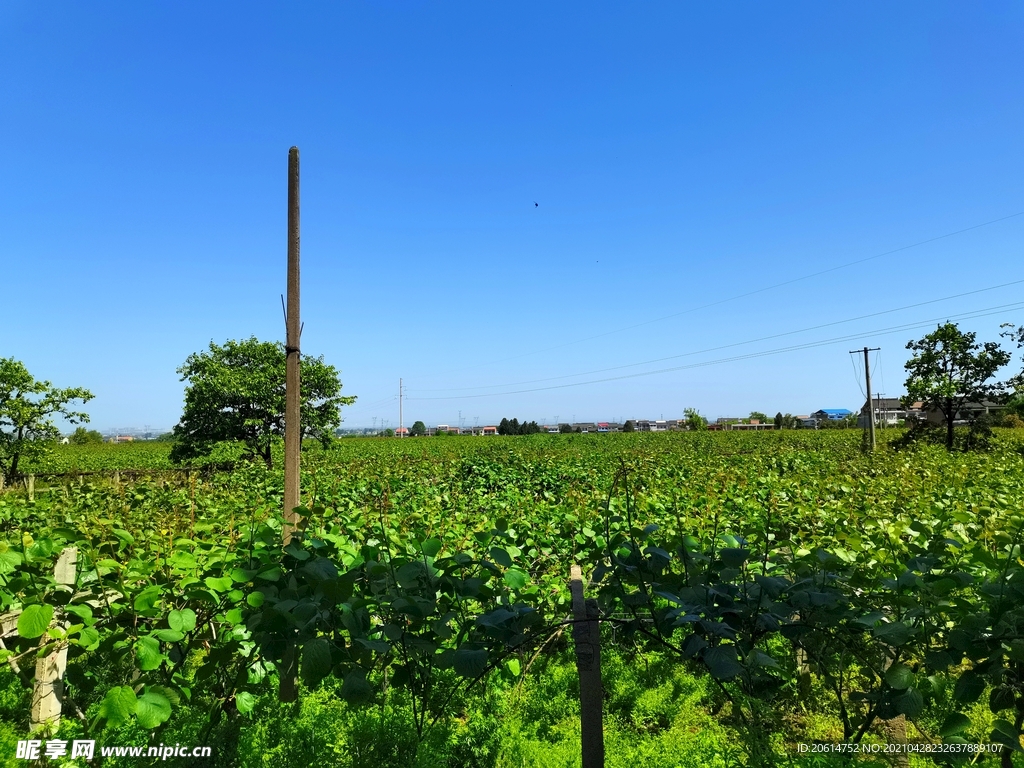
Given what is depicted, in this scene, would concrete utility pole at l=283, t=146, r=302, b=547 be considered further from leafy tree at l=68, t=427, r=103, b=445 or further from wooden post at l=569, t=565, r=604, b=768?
leafy tree at l=68, t=427, r=103, b=445

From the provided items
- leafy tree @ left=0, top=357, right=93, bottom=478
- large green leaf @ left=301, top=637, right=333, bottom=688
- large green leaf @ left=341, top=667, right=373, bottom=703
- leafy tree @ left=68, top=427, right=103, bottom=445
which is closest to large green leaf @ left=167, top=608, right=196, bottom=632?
large green leaf @ left=301, top=637, right=333, bottom=688

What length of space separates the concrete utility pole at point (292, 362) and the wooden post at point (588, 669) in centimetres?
221


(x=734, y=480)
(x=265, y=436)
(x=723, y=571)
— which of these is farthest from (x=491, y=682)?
(x=265, y=436)

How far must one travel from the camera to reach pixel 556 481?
11.4 meters

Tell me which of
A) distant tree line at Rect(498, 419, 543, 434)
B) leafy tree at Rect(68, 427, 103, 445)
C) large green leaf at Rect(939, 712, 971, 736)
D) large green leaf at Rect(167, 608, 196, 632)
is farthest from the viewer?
distant tree line at Rect(498, 419, 543, 434)

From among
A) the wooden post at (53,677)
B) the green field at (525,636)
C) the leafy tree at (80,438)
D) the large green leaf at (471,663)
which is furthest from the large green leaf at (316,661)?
the leafy tree at (80,438)

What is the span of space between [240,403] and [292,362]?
60.7 ft

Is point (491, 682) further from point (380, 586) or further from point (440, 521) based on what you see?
point (380, 586)

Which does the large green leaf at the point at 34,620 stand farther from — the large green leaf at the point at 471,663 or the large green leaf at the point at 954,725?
the large green leaf at the point at 954,725

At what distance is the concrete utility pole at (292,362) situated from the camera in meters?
3.59

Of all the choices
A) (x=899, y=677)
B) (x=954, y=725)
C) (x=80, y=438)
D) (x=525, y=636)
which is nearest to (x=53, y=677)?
(x=525, y=636)

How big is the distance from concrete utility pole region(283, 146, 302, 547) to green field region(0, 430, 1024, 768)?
20.1 inches

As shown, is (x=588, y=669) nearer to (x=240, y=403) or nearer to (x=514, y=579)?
(x=514, y=579)

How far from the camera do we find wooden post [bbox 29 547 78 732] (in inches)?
104
